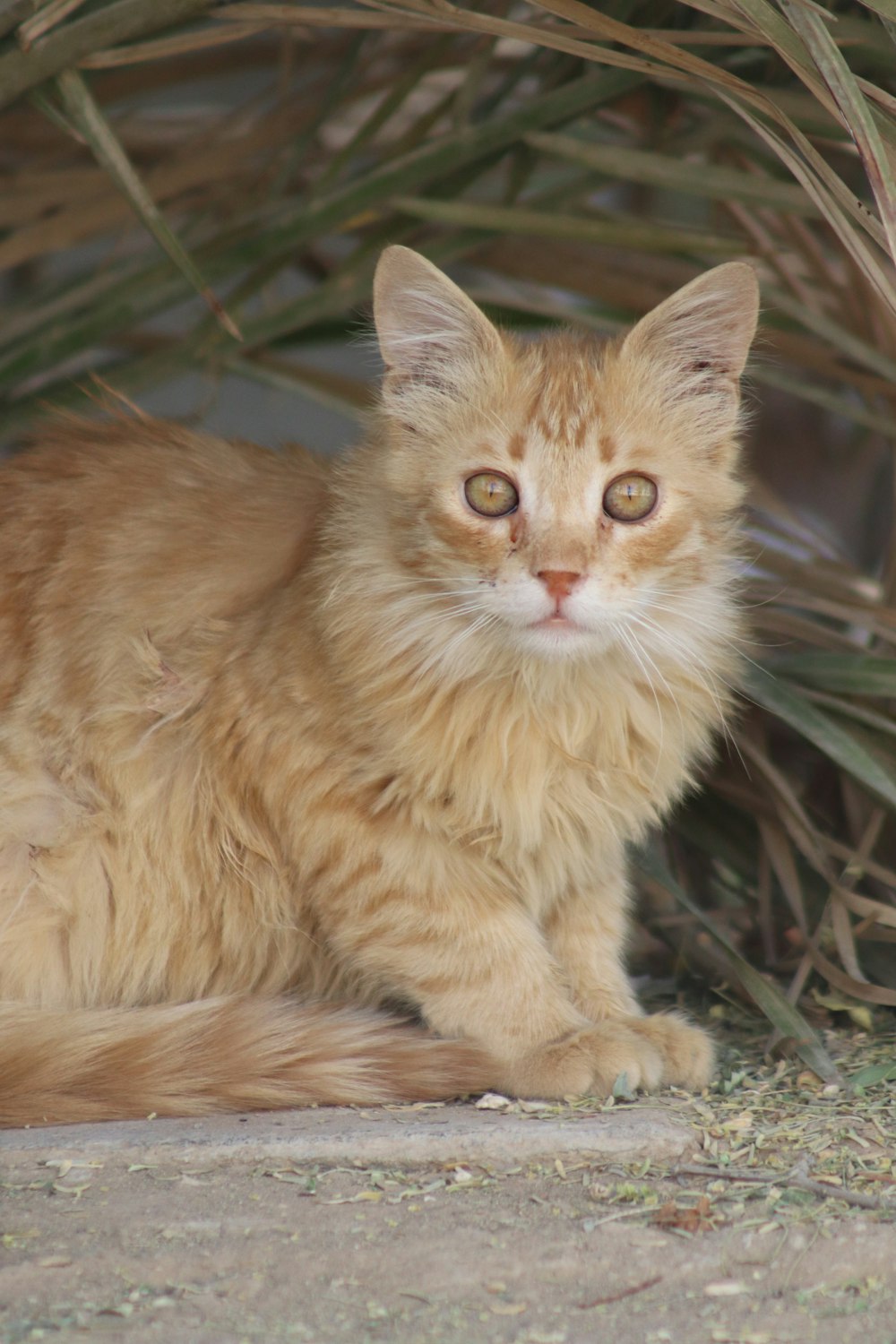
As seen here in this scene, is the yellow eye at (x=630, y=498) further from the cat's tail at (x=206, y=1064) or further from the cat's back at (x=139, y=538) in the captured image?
the cat's tail at (x=206, y=1064)

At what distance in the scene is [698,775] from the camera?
9.48 ft

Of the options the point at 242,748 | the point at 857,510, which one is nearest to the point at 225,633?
the point at 242,748

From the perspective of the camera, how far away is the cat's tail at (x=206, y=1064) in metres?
1.97

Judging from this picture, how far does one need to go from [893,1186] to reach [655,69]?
1.63 metres

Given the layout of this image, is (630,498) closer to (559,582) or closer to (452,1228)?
(559,582)

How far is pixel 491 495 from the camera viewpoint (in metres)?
2.16

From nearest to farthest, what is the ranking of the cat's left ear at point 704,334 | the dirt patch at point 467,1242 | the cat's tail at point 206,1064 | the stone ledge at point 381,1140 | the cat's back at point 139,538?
the dirt patch at point 467,1242 < the stone ledge at point 381,1140 < the cat's tail at point 206,1064 < the cat's left ear at point 704,334 < the cat's back at point 139,538

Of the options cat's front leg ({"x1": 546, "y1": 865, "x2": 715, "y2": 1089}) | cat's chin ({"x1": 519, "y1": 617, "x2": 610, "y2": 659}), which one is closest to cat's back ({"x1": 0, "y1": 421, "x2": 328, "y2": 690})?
cat's chin ({"x1": 519, "y1": 617, "x2": 610, "y2": 659})

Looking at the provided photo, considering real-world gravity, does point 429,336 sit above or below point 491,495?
above

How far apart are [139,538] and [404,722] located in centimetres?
60

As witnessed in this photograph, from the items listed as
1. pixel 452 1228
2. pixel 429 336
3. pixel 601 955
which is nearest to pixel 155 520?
pixel 429 336

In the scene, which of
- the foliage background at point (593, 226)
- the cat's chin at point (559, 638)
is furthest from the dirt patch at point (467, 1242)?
the cat's chin at point (559, 638)

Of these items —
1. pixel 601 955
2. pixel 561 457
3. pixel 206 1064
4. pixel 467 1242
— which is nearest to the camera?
pixel 467 1242

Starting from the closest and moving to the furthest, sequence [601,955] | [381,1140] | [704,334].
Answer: [381,1140] → [704,334] → [601,955]
